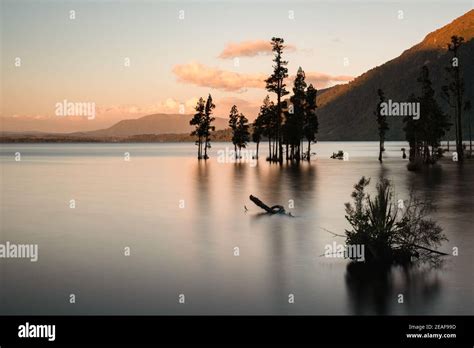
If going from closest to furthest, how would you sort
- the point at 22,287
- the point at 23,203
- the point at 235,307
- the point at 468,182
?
1. the point at 235,307
2. the point at 22,287
3. the point at 23,203
4. the point at 468,182

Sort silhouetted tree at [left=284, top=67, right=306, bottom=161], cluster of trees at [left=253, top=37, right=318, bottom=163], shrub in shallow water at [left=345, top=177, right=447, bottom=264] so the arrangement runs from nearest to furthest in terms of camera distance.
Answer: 1. shrub in shallow water at [left=345, top=177, right=447, bottom=264]
2. cluster of trees at [left=253, top=37, right=318, bottom=163]
3. silhouetted tree at [left=284, top=67, right=306, bottom=161]

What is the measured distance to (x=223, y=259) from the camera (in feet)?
62.3

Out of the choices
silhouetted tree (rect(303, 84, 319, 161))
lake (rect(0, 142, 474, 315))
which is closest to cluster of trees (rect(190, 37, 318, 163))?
silhouetted tree (rect(303, 84, 319, 161))

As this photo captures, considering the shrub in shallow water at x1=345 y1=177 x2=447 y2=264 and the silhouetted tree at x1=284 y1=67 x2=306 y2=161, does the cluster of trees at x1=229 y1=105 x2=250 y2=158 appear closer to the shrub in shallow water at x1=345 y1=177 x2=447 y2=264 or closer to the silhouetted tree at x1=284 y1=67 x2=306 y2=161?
the silhouetted tree at x1=284 y1=67 x2=306 y2=161

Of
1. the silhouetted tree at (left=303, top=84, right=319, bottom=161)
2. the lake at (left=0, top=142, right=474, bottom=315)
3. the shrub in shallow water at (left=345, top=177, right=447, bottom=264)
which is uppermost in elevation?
the silhouetted tree at (left=303, top=84, right=319, bottom=161)

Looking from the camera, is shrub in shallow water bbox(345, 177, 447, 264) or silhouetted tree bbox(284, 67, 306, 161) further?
silhouetted tree bbox(284, 67, 306, 161)

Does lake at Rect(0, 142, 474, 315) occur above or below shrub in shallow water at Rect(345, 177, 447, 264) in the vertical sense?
below

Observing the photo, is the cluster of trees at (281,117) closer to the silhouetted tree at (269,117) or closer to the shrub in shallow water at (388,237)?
the silhouetted tree at (269,117)

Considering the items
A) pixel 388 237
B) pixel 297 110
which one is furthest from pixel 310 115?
pixel 388 237

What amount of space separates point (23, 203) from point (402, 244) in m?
30.0

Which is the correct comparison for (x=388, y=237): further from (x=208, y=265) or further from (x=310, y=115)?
(x=310, y=115)

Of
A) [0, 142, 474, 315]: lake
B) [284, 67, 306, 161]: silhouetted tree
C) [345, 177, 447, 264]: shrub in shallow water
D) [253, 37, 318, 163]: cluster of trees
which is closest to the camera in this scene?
[0, 142, 474, 315]: lake
